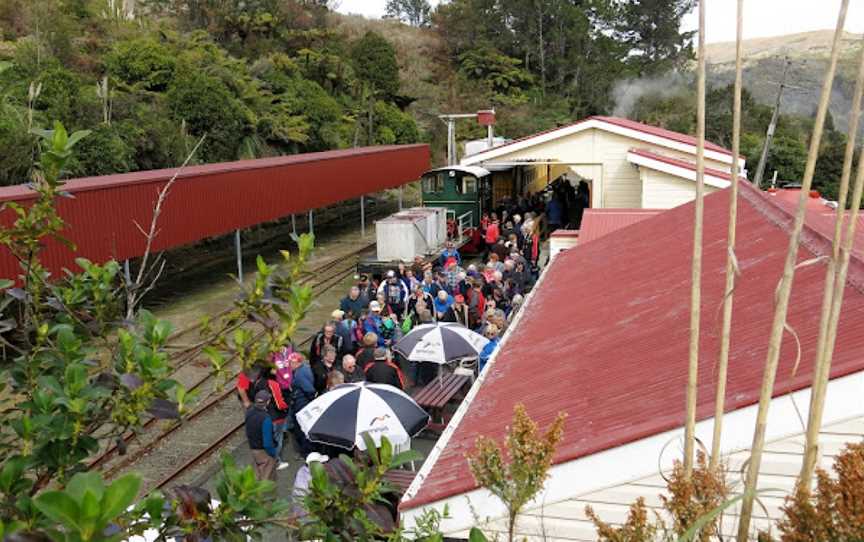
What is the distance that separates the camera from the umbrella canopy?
32.2 feet

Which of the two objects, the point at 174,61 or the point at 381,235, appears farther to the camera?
the point at 174,61

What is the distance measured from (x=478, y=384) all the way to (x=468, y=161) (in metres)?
16.0

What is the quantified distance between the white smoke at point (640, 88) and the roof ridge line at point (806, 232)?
47.3 m

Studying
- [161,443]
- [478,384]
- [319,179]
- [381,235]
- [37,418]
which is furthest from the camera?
[319,179]

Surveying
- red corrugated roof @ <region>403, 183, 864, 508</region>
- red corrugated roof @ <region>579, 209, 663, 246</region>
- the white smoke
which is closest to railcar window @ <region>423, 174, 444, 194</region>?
red corrugated roof @ <region>579, 209, 663, 246</region>

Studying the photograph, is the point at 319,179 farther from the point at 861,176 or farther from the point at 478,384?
the point at 861,176

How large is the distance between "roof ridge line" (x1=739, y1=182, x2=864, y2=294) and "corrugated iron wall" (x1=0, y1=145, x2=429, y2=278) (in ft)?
23.2

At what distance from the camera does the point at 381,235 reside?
63.3ft

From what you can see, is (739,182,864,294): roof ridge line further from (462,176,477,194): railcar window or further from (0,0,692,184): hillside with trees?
(462,176,477,194): railcar window

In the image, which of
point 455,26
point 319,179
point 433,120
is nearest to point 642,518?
point 319,179

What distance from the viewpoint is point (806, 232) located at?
6.64 metres

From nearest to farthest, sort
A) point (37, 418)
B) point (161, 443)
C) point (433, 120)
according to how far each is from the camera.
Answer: point (37, 418) < point (161, 443) < point (433, 120)

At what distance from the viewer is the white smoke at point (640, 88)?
179ft

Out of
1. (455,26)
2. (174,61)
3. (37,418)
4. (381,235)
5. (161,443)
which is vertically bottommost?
(161,443)
